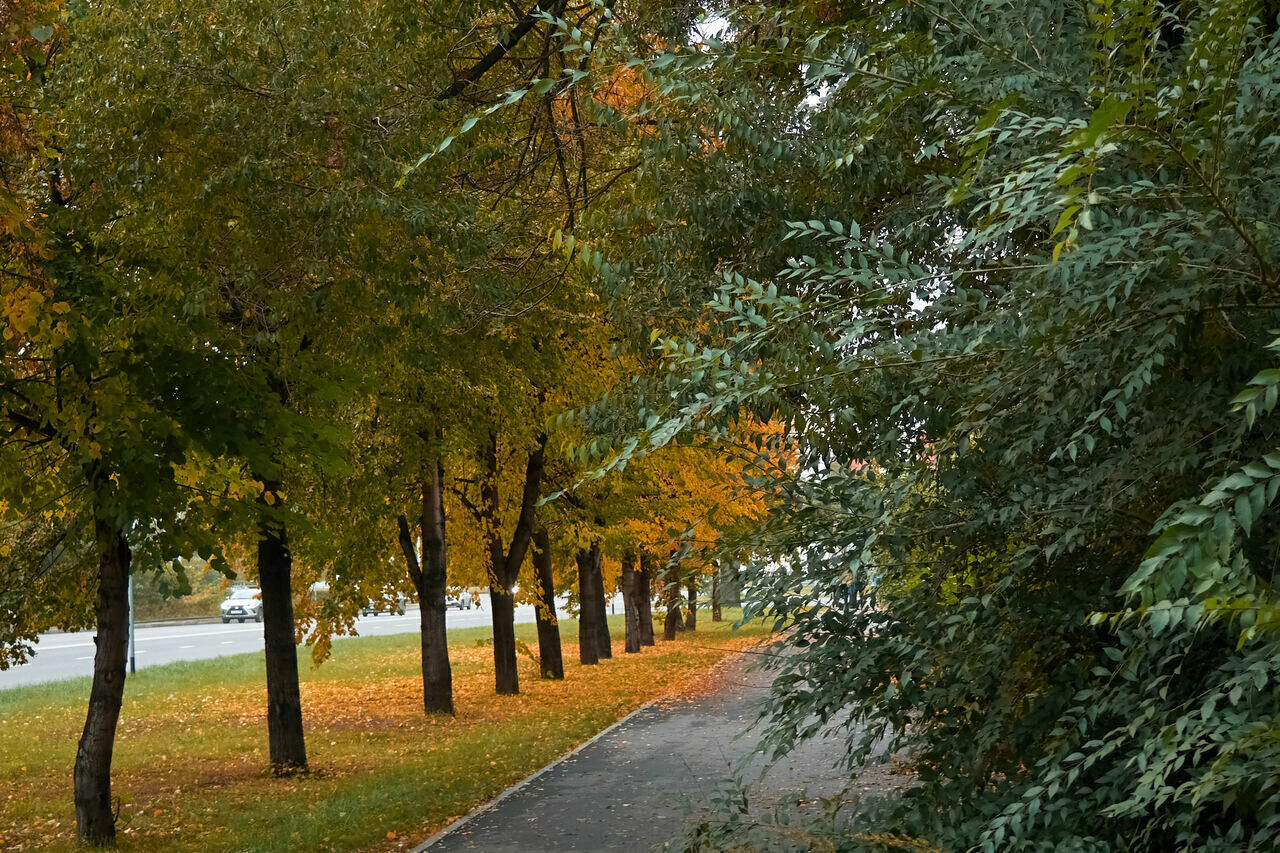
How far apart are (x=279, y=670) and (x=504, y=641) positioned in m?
7.51

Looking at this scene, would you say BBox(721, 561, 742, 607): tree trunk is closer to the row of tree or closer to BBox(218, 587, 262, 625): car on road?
the row of tree

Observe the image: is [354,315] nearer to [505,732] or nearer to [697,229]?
[697,229]

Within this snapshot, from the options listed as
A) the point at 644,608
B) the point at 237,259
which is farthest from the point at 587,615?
the point at 237,259

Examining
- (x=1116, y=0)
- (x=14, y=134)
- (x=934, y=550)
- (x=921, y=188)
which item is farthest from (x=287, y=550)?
(x=1116, y=0)

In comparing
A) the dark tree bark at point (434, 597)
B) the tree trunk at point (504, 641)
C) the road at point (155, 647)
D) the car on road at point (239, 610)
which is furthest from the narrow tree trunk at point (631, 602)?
the car on road at point (239, 610)

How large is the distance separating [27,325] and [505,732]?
30.7 ft

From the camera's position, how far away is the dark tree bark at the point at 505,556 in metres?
19.5

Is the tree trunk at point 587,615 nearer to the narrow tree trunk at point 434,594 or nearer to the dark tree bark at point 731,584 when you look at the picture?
the narrow tree trunk at point 434,594

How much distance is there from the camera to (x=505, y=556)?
2011 centimetres

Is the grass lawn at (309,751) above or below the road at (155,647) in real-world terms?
below

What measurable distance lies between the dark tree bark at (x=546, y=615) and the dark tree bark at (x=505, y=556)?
1710mm

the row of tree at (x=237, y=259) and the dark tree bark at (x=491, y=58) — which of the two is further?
the dark tree bark at (x=491, y=58)

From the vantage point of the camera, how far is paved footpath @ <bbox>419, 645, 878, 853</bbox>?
8.70 metres

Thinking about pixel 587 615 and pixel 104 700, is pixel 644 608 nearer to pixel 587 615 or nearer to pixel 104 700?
pixel 587 615
